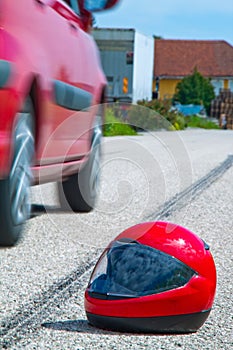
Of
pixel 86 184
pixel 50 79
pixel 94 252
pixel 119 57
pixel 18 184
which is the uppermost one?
pixel 119 57

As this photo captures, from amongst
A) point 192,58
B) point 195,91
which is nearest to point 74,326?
point 195,91

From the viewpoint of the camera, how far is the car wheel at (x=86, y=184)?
677cm

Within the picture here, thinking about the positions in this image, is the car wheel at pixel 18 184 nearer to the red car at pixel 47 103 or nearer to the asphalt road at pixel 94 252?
the red car at pixel 47 103

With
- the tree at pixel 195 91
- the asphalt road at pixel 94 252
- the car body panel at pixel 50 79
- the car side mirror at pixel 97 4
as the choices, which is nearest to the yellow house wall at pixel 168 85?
the tree at pixel 195 91

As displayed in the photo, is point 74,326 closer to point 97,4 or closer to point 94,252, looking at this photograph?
point 94,252

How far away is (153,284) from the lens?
3326 mm

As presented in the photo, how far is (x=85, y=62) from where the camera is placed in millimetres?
6270

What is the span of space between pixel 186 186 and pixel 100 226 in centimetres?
322

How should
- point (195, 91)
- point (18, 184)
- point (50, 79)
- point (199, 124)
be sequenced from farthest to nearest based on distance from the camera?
point (195, 91) < point (199, 124) < point (50, 79) < point (18, 184)

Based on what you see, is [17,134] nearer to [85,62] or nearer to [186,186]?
[85,62]

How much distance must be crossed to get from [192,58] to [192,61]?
0.96 metres

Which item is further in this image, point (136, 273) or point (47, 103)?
point (47, 103)

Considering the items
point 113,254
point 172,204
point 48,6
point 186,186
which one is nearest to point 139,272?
point 113,254

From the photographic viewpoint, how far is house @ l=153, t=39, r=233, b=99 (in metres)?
69.5
